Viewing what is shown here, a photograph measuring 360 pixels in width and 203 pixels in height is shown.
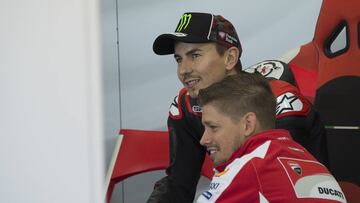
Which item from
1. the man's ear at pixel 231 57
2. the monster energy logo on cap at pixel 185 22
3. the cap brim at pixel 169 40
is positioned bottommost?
the man's ear at pixel 231 57

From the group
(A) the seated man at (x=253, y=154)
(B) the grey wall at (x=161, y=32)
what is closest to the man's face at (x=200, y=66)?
(A) the seated man at (x=253, y=154)

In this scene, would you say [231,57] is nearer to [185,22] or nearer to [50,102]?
[185,22]

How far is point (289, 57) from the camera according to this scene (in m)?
1.88

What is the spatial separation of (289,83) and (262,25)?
0.69 metres

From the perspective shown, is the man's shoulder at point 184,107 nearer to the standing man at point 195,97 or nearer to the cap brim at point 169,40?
the standing man at point 195,97

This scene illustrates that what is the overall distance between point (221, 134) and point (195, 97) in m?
0.38

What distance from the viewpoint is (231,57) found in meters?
1.39

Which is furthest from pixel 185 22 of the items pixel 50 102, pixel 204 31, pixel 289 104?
pixel 50 102

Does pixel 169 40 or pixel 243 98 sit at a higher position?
pixel 169 40

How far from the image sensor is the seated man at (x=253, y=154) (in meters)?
0.87

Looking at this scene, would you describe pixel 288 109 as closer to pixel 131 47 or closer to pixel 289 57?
pixel 289 57

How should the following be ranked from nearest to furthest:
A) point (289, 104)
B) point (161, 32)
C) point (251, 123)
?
1. point (251, 123)
2. point (289, 104)
3. point (161, 32)

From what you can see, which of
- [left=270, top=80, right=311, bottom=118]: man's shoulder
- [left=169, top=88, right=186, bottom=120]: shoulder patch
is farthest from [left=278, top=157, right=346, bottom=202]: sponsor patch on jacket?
[left=169, top=88, right=186, bottom=120]: shoulder patch

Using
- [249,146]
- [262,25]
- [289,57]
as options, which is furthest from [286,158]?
[262,25]
